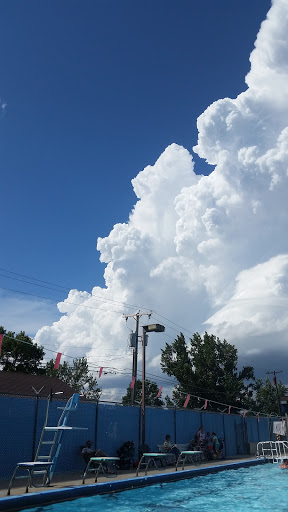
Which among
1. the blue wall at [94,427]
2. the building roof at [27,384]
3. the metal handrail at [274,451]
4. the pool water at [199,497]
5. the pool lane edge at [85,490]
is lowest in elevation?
the pool water at [199,497]

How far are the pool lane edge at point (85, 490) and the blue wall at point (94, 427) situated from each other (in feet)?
9.75

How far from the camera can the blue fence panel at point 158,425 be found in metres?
18.2

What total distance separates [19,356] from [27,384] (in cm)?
1702

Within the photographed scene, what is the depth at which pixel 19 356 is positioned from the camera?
42250 millimetres

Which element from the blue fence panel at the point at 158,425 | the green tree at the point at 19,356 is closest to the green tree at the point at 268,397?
the green tree at the point at 19,356

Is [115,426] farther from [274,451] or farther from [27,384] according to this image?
[274,451]

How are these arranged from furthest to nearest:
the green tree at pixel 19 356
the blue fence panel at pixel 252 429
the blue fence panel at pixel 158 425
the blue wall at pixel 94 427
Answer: the green tree at pixel 19 356 → the blue fence panel at pixel 252 429 → the blue fence panel at pixel 158 425 → the blue wall at pixel 94 427

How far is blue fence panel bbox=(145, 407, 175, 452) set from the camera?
715 inches

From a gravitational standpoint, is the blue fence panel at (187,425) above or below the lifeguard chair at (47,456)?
above

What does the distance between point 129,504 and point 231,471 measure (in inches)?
288

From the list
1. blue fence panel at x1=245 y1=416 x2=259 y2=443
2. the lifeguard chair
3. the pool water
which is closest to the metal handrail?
blue fence panel at x1=245 y1=416 x2=259 y2=443

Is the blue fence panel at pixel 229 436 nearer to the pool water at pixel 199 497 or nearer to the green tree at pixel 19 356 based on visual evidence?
the pool water at pixel 199 497

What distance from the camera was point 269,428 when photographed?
1095 inches

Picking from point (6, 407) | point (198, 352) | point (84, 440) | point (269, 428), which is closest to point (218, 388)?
point (198, 352)
